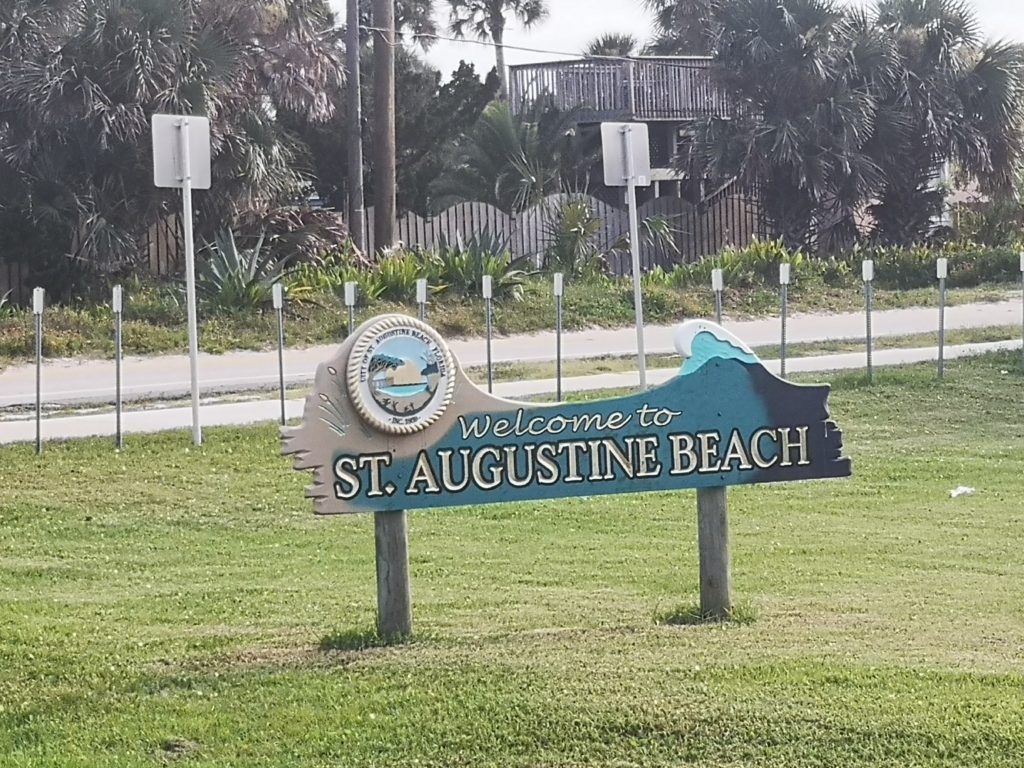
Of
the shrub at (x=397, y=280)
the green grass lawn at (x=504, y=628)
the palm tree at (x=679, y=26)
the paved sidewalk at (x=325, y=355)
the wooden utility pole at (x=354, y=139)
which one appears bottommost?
the green grass lawn at (x=504, y=628)

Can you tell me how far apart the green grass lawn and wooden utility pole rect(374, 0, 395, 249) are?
1284cm

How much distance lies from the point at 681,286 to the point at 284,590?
17352 millimetres

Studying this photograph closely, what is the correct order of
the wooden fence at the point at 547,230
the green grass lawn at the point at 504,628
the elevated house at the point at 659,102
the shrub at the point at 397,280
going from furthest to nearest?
the elevated house at the point at 659,102 → the wooden fence at the point at 547,230 → the shrub at the point at 397,280 → the green grass lawn at the point at 504,628

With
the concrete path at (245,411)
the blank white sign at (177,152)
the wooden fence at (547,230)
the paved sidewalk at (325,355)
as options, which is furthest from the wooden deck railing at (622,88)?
the blank white sign at (177,152)

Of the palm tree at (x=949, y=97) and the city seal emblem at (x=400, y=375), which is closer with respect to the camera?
the city seal emblem at (x=400, y=375)

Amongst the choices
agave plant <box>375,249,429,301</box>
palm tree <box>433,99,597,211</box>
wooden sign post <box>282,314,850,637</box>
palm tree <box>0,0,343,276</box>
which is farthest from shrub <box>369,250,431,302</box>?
wooden sign post <box>282,314,850,637</box>

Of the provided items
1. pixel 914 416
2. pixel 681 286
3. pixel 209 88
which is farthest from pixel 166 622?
pixel 681 286

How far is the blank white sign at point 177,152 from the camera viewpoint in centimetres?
1370

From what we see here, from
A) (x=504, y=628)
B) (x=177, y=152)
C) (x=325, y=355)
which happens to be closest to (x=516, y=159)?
(x=325, y=355)

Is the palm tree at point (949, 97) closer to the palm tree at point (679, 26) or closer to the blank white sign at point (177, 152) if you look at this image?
the palm tree at point (679, 26)

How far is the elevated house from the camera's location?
102 feet

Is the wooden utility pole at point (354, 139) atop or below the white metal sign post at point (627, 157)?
atop

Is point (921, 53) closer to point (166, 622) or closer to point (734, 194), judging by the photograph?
point (734, 194)

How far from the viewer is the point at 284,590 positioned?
27.3ft
